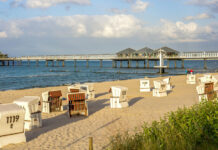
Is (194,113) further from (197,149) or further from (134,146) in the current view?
(134,146)

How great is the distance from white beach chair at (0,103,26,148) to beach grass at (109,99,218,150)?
231cm

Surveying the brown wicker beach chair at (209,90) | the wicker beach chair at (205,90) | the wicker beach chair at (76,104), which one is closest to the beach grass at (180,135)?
the wicker beach chair at (76,104)

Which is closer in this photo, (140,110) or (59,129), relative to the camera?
(59,129)

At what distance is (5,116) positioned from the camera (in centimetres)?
538

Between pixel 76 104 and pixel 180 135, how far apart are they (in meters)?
4.86

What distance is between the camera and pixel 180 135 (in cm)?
447

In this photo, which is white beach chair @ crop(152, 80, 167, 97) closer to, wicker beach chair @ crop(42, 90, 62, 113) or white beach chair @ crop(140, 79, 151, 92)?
white beach chair @ crop(140, 79, 151, 92)

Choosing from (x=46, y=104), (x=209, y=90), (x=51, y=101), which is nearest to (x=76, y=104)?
(x=51, y=101)

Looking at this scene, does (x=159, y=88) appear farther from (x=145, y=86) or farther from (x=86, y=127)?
(x=86, y=127)

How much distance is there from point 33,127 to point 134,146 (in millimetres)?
3967

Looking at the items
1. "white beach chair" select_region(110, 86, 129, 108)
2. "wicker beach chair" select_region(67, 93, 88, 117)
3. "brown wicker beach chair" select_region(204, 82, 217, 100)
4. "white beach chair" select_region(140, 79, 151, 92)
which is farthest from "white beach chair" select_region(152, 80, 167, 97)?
"wicker beach chair" select_region(67, 93, 88, 117)

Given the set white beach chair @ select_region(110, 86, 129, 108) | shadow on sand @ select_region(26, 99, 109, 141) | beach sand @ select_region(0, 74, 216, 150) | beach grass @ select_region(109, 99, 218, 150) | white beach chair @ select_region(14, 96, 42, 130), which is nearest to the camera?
beach grass @ select_region(109, 99, 218, 150)

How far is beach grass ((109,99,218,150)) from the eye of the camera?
4.32 meters

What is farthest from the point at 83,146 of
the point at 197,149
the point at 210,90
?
the point at 210,90
